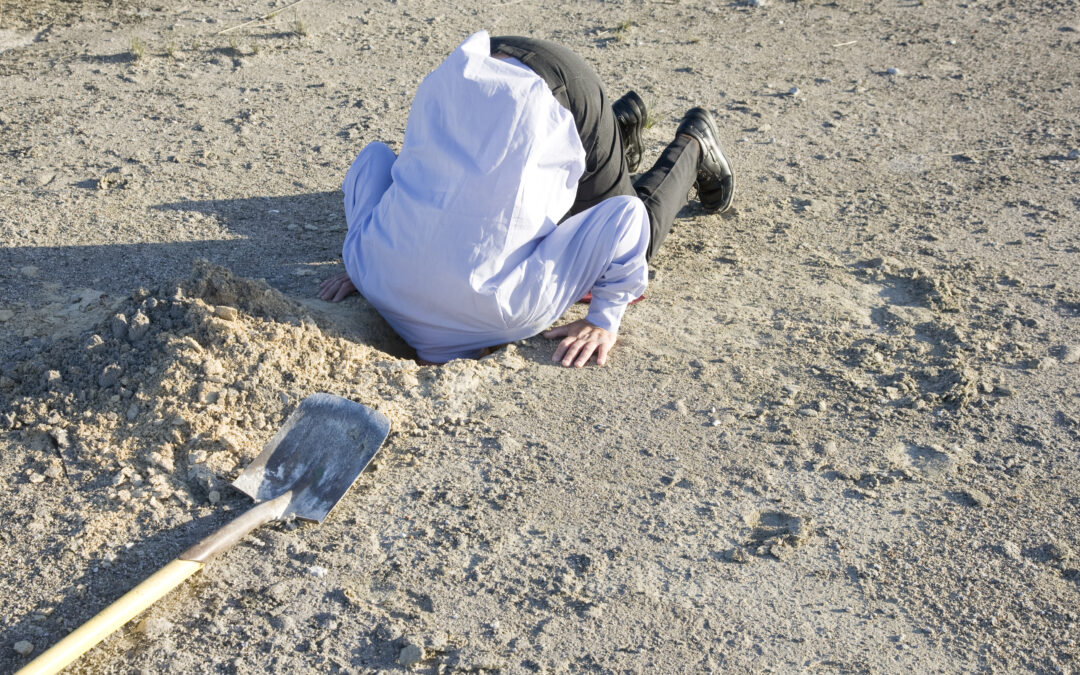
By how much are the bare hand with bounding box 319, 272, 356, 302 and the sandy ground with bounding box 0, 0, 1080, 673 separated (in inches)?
2.6

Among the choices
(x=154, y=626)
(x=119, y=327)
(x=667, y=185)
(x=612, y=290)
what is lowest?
(x=154, y=626)

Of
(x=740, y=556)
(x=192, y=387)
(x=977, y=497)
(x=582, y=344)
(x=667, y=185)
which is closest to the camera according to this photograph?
(x=740, y=556)

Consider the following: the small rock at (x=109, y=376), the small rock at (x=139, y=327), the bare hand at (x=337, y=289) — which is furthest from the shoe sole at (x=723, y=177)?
the small rock at (x=109, y=376)

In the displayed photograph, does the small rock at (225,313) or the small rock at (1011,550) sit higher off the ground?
the small rock at (225,313)

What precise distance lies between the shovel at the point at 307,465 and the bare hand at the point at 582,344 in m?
0.69

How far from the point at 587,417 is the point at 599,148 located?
3.17ft

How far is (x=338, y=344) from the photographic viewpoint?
9.94 feet

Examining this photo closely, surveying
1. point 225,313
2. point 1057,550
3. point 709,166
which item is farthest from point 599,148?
point 1057,550

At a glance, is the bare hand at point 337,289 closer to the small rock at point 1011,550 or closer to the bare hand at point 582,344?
the bare hand at point 582,344

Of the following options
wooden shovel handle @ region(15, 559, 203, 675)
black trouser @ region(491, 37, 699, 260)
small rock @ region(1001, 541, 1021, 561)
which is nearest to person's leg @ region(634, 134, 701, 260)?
black trouser @ region(491, 37, 699, 260)

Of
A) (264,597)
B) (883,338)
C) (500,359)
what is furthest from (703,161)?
(264,597)

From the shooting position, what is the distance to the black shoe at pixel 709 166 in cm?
394

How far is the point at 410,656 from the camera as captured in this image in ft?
7.10

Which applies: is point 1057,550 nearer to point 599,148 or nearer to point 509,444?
point 509,444
